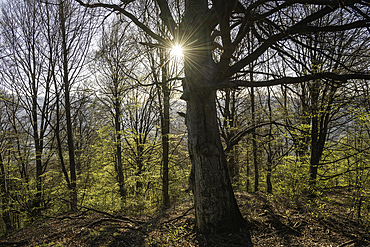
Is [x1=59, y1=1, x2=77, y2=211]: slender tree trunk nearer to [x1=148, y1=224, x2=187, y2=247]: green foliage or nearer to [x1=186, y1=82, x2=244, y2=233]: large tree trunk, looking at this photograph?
[x1=148, y1=224, x2=187, y2=247]: green foliage

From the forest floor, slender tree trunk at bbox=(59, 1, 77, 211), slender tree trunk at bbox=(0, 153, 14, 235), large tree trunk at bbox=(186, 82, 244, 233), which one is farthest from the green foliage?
slender tree trunk at bbox=(0, 153, 14, 235)

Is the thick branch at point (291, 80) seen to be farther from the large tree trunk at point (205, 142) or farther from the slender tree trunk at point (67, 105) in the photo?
the slender tree trunk at point (67, 105)

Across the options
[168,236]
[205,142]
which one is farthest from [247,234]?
[205,142]

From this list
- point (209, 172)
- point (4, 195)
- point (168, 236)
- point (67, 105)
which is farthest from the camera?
point (67, 105)

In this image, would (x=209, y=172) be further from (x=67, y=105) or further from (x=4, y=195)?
(x=4, y=195)

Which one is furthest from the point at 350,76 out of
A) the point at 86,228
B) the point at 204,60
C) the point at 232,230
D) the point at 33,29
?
the point at 33,29

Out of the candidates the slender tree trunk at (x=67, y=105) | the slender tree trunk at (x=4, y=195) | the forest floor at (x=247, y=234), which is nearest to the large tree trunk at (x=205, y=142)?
the forest floor at (x=247, y=234)

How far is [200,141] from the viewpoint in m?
3.46

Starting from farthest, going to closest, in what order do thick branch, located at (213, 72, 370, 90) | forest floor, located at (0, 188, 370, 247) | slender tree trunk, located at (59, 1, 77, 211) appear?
slender tree trunk, located at (59, 1, 77, 211), forest floor, located at (0, 188, 370, 247), thick branch, located at (213, 72, 370, 90)

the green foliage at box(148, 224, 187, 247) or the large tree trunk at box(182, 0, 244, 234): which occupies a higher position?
the large tree trunk at box(182, 0, 244, 234)

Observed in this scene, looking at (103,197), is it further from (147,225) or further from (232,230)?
(232,230)

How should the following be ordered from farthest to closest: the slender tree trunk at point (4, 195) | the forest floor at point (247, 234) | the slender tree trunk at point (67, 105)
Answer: the slender tree trunk at point (67, 105) → the slender tree trunk at point (4, 195) → the forest floor at point (247, 234)

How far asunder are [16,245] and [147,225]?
8.21 feet

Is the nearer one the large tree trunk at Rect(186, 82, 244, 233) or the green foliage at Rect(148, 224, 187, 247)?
the large tree trunk at Rect(186, 82, 244, 233)
